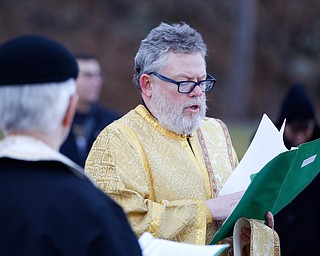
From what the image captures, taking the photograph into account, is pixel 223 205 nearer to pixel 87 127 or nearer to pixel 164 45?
pixel 164 45

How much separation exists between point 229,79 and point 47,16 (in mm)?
4620

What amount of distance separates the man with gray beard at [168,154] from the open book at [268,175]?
3.6 inches

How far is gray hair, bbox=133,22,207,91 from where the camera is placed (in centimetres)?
448

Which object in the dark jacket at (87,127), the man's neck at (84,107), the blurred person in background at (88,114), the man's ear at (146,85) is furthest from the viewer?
the man's neck at (84,107)

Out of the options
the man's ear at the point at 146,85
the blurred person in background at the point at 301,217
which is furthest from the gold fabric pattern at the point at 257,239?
the blurred person in background at the point at 301,217

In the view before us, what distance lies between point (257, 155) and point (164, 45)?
25.6 inches

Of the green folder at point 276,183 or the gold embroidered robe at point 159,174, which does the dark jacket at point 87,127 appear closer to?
the gold embroidered robe at point 159,174

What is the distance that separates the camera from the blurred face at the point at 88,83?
28.5 feet

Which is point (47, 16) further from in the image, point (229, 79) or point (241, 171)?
point (241, 171)

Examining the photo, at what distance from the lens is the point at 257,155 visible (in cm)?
443

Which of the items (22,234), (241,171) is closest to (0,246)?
(22,234)

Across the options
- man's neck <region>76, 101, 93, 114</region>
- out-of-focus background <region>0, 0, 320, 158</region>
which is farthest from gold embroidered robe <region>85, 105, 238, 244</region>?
out-of-focus background <region>0, 0, 320, 158</region>

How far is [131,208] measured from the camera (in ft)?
13.9

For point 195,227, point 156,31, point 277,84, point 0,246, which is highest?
point 156,31
